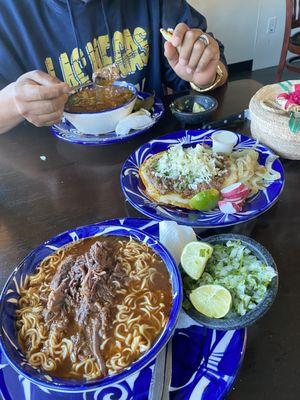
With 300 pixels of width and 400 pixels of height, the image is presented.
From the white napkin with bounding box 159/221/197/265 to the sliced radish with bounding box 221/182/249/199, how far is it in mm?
215

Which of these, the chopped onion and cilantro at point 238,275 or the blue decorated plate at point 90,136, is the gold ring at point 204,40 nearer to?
the blue decorated plate at point 90,136

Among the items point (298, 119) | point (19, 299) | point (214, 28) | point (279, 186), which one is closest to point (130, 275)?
point (19, 299)

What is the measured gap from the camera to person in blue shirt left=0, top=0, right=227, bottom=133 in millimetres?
1551

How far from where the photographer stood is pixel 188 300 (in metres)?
0.79

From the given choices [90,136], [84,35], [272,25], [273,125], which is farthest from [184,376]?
[272,25]

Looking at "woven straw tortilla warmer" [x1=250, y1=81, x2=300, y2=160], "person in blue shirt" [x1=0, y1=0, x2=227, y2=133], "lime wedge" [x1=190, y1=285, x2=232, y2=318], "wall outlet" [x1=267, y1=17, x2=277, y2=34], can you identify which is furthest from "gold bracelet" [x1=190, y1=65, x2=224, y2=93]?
"wall outlet" [x1=267, y1=17, x2=277, y2=34]

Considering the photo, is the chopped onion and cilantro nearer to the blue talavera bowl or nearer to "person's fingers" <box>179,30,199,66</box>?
the blue talavera bowl

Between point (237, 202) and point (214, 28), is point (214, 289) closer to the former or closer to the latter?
point (237, 202)

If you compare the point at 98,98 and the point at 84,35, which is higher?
the point at 84,35

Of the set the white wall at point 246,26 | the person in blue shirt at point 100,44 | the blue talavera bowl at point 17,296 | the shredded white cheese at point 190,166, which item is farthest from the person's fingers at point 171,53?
the white wall at point 246,26

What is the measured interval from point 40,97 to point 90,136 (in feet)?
0.88

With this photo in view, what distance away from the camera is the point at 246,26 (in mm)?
4297

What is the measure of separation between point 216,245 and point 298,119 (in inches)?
24.2

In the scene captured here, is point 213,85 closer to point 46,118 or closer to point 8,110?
point 46,118
